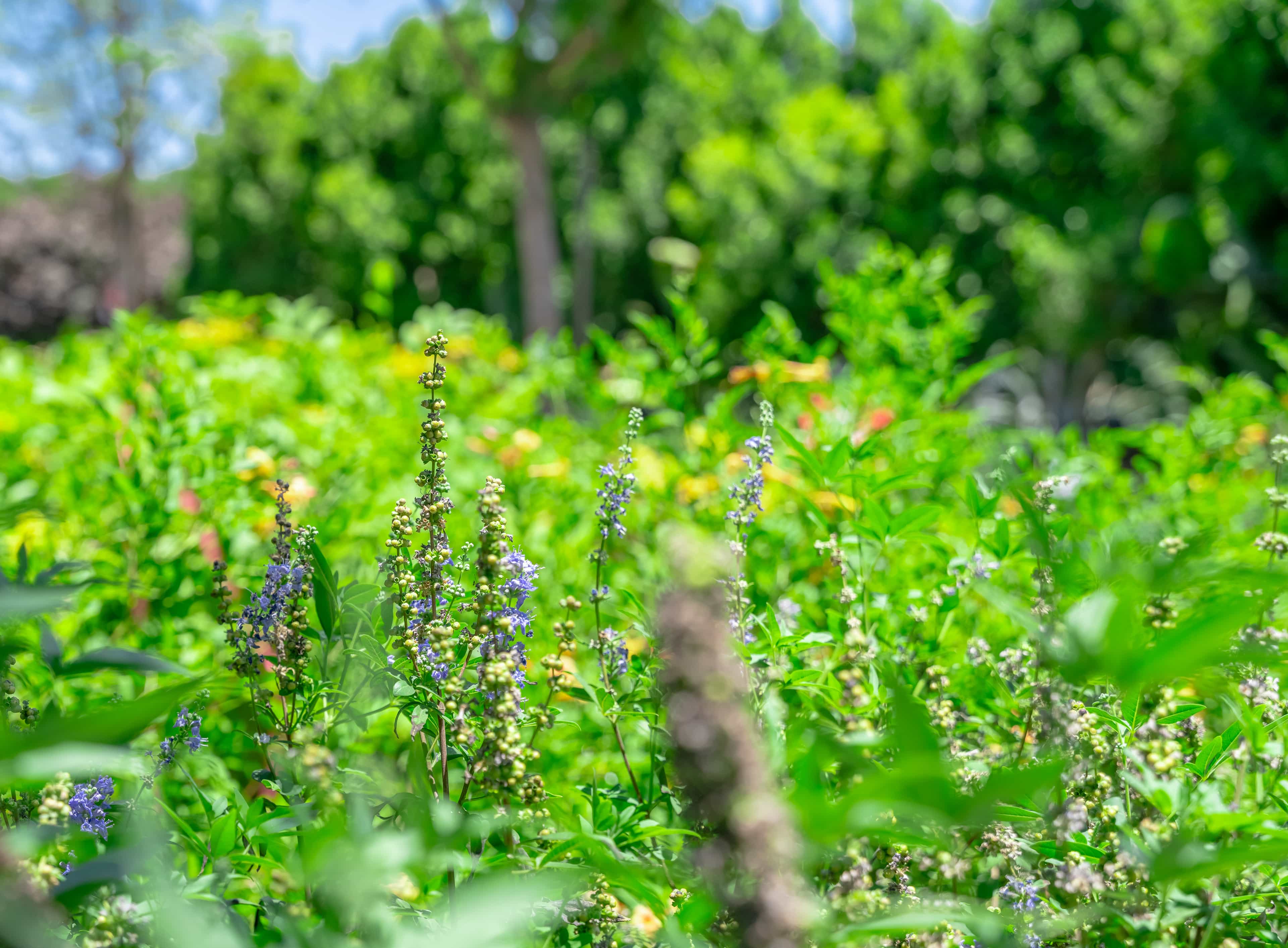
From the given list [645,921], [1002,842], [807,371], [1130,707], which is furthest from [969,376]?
[645,921]

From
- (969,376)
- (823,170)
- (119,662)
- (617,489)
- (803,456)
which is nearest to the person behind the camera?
(119,662)

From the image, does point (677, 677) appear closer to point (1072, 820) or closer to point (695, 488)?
point (1072, 820)

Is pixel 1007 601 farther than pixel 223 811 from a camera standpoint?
No

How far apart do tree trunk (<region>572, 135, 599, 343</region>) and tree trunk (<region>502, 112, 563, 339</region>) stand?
15.8 feet

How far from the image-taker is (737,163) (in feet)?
42.4

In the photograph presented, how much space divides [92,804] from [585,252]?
53.7 feet

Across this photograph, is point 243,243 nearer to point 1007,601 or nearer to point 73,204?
point 73,204

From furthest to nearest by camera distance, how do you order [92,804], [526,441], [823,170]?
[823,170] < [526,441] < [92,804]

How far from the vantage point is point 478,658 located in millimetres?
980

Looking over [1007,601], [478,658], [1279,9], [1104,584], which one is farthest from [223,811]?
[1279,9]

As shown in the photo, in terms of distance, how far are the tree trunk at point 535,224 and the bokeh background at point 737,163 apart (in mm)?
39

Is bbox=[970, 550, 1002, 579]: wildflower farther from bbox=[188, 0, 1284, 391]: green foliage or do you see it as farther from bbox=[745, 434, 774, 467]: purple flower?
bbox=[188, 0, 1284, 391]: green foliage

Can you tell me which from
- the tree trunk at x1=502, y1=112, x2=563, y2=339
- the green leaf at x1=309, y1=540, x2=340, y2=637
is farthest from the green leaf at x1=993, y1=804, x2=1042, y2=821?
the tree trunk at x1=502, y1=112, x2=563, y2=339

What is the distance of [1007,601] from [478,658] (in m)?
0.54
